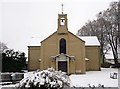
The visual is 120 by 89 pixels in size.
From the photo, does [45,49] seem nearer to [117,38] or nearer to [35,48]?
[35,48]

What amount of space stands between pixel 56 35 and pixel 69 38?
2.07 meters

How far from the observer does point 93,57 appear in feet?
155

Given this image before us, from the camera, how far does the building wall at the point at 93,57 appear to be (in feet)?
153

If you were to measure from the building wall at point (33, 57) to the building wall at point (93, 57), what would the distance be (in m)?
8.45

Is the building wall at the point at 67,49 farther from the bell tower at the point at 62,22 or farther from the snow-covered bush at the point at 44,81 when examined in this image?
the snow-covered bush at the point at 44,81

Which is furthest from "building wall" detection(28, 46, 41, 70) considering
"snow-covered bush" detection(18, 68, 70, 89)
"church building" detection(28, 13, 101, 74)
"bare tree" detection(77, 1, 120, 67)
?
"snow-covered bush" detection(18, 68, 70, 89)

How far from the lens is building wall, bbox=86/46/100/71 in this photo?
153 feet

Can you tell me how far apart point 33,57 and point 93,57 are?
10.2 m

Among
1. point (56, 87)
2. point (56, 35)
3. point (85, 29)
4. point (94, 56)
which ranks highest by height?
point (85, 29)

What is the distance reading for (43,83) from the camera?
33.9ft

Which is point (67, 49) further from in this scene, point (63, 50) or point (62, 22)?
point (62, 22)

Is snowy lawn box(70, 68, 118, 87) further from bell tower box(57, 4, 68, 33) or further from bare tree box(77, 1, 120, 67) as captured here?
bare tree box(77, 1, 120, 67)

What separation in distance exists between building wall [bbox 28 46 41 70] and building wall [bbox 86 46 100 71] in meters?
8.45

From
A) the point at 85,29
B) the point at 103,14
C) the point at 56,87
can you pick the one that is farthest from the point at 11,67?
the point at 56,87
